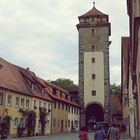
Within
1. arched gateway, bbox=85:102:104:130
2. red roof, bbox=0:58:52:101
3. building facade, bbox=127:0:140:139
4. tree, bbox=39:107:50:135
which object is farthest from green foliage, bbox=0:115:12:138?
arched gateway, bbox=85:102:104:130

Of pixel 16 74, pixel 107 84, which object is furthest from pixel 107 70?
pixel 16 74

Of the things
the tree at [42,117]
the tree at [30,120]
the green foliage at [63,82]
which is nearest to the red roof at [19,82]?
the tree at [42,117]

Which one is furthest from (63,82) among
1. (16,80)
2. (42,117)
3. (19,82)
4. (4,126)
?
(4,126)

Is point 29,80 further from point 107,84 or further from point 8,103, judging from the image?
point 107,84

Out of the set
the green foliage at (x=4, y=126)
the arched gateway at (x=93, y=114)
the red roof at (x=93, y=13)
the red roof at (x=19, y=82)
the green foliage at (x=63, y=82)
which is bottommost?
the green foliage at (x=4, y=126)

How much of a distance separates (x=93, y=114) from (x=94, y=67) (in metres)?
11.3

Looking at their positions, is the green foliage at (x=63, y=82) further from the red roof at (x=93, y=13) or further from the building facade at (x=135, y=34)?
the building facade at (x=135, y=34)

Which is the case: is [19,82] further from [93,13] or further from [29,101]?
[93,13]

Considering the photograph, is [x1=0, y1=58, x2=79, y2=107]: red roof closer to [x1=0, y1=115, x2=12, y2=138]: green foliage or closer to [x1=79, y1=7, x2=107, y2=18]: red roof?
[x1=0, y1=115, x2=12, y2=138]: green foliage

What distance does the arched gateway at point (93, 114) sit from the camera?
234ft

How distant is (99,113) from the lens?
243 ft

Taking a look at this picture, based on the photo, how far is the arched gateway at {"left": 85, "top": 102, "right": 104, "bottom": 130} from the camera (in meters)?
71.4

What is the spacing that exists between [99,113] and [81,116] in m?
5.97

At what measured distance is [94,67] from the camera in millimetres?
68812
